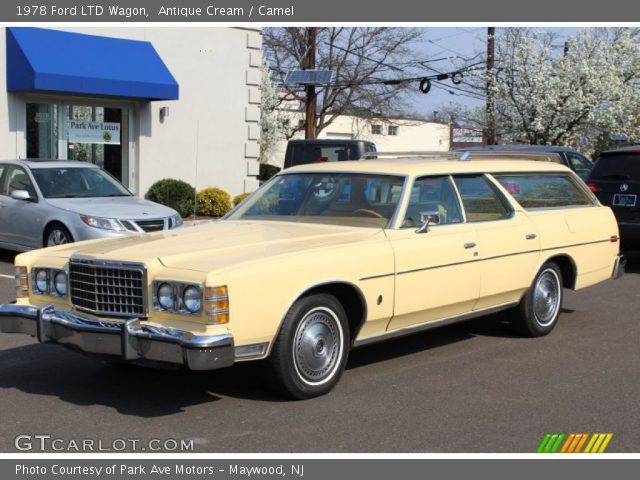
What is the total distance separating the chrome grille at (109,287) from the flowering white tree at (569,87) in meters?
22.2

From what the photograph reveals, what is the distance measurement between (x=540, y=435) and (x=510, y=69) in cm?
2456

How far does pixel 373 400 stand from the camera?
5.89 metres

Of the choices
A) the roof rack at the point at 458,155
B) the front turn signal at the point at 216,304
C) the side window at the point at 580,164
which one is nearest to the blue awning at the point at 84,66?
the side window at the point at 580,164

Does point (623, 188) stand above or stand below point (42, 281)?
above

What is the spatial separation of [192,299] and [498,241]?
303 centimetres

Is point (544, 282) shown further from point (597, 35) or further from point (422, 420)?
point (597, 35)

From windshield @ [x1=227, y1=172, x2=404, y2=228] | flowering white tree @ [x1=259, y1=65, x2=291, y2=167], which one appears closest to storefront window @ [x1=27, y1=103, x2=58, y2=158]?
windshield @ [x1=227, y1=172, x2=404, y2=228]

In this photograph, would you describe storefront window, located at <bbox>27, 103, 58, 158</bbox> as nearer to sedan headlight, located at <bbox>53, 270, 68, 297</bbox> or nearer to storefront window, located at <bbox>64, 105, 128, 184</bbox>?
storefront window, located at <bbox>64, 105, 128, 184</bbox>

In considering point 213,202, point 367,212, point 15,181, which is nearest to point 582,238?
point 367,212

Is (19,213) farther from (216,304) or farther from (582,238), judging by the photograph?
(216,304)

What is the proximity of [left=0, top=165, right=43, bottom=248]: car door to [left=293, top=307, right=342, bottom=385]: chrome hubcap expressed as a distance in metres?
7.21

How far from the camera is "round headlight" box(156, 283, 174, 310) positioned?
17.9ft

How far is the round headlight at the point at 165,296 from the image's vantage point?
5.46 metres

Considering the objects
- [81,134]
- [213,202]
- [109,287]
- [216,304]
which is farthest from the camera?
[213,202]
